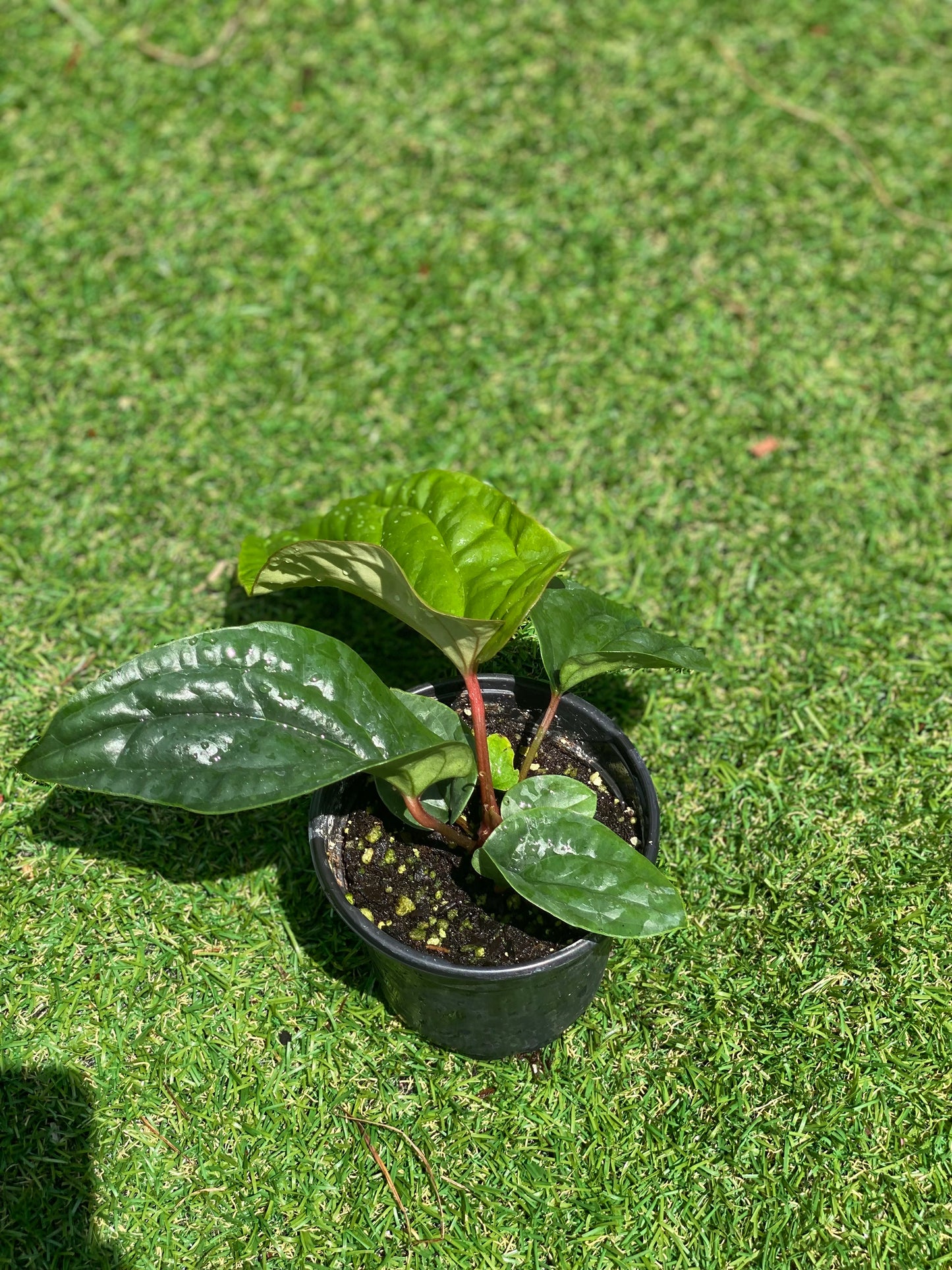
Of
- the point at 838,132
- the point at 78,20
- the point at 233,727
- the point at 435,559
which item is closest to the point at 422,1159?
the point at 233,727

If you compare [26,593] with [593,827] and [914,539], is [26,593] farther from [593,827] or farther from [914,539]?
[914,539]

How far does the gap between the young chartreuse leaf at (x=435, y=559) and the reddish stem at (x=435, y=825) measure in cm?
26

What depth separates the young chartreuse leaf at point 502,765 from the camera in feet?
7.09

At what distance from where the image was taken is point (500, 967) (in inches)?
76.6

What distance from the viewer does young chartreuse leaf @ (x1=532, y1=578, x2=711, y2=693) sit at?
6.72 ft

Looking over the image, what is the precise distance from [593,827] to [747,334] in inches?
86.8

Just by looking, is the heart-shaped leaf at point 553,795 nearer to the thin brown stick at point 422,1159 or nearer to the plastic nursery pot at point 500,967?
the plastic nursery pot at point 500,967

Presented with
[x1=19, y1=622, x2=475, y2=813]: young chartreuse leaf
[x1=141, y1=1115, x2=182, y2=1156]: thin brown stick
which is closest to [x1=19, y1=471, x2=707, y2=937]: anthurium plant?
[x1=19, y1=622, x2=475, y2=813]: young chartreuse leaf

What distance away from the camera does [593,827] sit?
1974mm

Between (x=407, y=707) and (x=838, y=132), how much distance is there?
322cm

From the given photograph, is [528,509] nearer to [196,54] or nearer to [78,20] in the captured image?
[196,54]

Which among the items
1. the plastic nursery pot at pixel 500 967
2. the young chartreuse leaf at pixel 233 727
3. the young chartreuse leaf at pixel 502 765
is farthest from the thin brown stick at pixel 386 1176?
the young chartreuse leaf at pixel 233 727

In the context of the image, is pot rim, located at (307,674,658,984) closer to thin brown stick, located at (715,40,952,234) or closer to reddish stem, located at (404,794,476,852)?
reddish stem, located at (404,794,476,852)

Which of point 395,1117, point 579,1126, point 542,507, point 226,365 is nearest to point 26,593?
point 226,365
